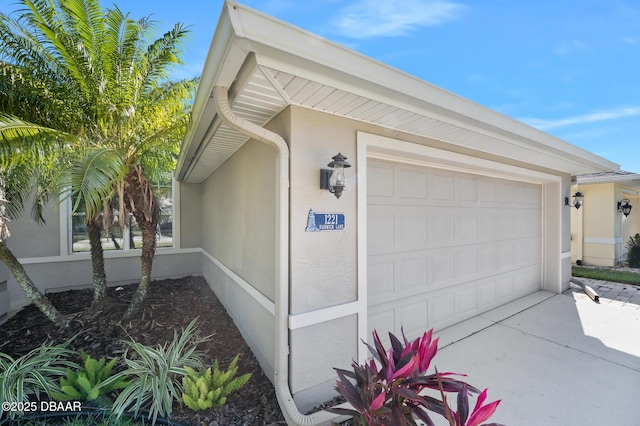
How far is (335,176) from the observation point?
8.13 ft

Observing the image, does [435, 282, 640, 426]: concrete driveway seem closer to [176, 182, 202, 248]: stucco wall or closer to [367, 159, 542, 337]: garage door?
[367, 159, 542, 337]: garage door

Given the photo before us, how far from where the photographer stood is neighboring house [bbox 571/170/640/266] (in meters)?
9.22

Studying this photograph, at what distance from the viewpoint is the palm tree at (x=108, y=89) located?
3492mm

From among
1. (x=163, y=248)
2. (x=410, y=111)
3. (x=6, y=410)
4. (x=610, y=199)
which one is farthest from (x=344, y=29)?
(x=610, y=199)

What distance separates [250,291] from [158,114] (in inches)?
142

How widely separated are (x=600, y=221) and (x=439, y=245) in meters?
9.60

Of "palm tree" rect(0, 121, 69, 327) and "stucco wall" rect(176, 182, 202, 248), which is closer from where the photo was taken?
"palm tree" rect(0, 121, 69, 327)

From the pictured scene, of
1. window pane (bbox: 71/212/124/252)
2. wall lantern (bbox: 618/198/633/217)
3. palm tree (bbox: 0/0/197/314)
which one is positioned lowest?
window pane (bbox: 71/212/124/252)

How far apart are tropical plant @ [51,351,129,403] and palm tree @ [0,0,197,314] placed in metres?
1.71

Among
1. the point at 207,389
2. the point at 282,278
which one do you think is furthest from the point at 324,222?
the point at 207,389

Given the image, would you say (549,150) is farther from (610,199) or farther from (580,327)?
(610,199)

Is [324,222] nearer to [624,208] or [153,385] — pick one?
[153,385]

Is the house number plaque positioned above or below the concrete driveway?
above

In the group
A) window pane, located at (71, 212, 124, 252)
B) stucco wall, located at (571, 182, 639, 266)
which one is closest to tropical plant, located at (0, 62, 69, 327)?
window pane, located at (71, 212, 124, 252)
